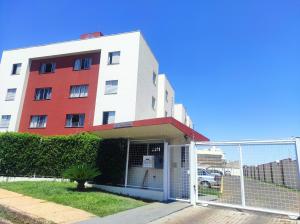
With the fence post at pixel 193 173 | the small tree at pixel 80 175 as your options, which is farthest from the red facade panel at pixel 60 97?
the fence post at pixel 193 173

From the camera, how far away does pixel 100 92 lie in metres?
23.7

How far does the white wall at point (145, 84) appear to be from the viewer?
23266mm

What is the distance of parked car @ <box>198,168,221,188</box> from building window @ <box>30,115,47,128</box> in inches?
728

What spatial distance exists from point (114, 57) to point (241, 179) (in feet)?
59.8

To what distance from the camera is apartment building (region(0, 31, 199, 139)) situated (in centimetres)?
2309

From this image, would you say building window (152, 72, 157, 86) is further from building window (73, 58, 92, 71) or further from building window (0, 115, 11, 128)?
building window (0, 115, 11, 128)

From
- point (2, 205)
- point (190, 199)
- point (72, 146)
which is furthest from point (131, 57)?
point (2, 205)

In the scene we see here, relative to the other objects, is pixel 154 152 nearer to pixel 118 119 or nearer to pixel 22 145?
pixel 118 119

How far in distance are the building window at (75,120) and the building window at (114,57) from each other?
5.97 m

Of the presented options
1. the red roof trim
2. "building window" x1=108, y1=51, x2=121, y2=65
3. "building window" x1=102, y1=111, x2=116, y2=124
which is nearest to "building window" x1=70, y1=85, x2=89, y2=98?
"building window" x1=102, y1=111, x2=116, y2=124

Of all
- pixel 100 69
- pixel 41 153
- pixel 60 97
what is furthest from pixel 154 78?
pixel 41 153

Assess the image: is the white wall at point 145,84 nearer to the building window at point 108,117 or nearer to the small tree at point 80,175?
the building window at point 108,117

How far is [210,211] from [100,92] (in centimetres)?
1666

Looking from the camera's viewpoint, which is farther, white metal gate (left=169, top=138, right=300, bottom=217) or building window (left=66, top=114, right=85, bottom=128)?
building window (left=66, top=114, right=85, bottom=128)
